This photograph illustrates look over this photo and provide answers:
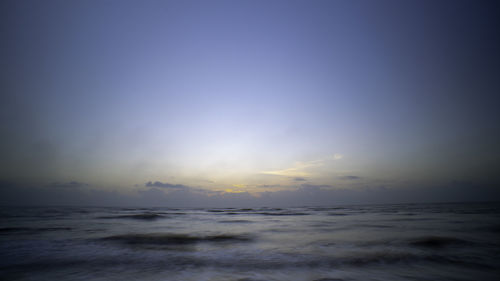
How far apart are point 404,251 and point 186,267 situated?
6049 mm

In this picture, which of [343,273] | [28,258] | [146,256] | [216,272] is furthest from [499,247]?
[28,258]

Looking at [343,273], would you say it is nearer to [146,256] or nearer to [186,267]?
[186,267]

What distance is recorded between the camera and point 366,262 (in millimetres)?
5586

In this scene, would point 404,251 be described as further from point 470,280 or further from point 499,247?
point 499,247

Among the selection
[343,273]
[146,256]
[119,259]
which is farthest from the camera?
[146,256]

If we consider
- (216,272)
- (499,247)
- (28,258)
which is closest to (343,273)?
(216,272)

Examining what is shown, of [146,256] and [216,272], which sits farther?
[146,256]

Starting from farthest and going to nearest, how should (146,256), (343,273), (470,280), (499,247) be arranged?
1. (499,247)
2. (146,256)
3. (343,273)
4. (470,280)

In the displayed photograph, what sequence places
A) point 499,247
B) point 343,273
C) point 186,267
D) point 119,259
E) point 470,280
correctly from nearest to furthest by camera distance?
point 470,280 → point 343,273 → point 186,267 → point 119,259 → point 499,247

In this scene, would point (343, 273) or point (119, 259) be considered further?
point (119, 259)

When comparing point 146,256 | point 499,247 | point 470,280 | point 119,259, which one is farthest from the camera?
point 499,247

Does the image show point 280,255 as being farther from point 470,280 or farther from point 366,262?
point 470,280

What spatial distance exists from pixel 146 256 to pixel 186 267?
6.47 ft

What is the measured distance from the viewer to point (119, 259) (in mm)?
6266
